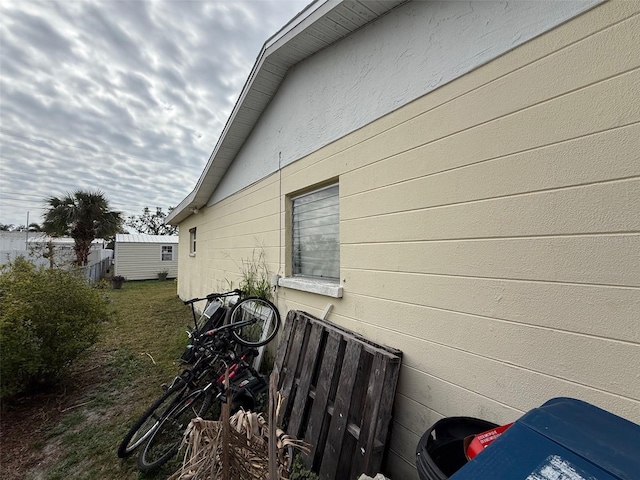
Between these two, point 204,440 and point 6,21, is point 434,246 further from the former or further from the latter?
point 6,21

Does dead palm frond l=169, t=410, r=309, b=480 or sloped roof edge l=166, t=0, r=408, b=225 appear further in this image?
sloped roof edge l=166, t=0, r=408, b=225

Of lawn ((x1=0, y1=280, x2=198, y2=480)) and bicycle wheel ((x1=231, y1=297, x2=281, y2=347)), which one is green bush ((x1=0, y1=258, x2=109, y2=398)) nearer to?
lawn ((x1=0, y1=280, x2=198, y2=480))

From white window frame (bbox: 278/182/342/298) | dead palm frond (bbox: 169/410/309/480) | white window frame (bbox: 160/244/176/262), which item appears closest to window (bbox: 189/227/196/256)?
white window frame (bbox: 278/182/342/298)

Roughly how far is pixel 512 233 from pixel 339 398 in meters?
1.61

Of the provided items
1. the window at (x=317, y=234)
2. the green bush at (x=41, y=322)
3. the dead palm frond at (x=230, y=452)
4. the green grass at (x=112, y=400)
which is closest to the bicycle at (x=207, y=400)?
the green grass at (x=112, y=400)

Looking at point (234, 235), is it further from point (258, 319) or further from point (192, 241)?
point (192, 241)

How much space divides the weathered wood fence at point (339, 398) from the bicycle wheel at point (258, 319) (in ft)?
3.46

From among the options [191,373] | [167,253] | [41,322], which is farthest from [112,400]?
[167,253]

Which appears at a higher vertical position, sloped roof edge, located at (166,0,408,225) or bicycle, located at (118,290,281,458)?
sloped roof edge, located at (166,0,408,225)

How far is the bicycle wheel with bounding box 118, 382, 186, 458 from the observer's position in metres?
2.60

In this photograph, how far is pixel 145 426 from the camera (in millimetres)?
2838

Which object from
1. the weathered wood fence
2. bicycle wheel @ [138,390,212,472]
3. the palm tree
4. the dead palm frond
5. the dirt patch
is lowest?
the dirt patch

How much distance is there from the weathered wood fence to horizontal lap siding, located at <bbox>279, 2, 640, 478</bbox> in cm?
28

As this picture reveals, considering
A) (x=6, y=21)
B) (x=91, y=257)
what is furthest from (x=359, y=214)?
(x=91, y=257)
